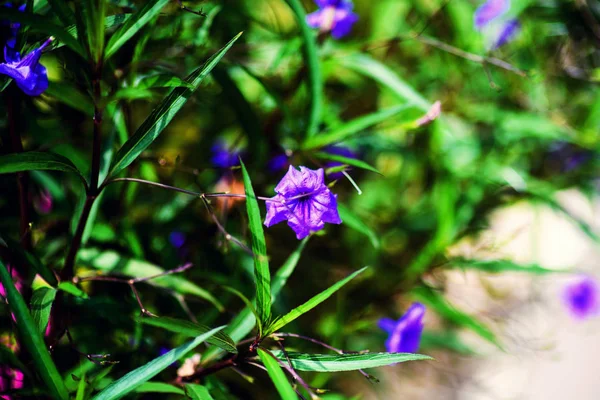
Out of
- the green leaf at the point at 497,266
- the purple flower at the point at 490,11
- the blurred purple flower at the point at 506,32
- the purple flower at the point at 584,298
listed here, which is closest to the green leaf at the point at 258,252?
the green leaf at the point at 497,266

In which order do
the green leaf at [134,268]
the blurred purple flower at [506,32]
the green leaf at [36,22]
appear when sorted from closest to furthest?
the green leaf at [36,22], the green leaf at [134,268], the blurred purple flower at [506,32]

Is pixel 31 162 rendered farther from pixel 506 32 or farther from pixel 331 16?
pixel 506 32

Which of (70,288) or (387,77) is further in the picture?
(387,77)

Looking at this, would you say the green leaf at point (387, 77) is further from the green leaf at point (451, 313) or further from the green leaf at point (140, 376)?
the green leaf at point (140, 376)

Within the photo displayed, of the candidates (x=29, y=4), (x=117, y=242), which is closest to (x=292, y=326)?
(x=117, y=242)

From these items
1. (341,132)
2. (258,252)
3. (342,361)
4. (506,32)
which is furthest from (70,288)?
(506,32)
